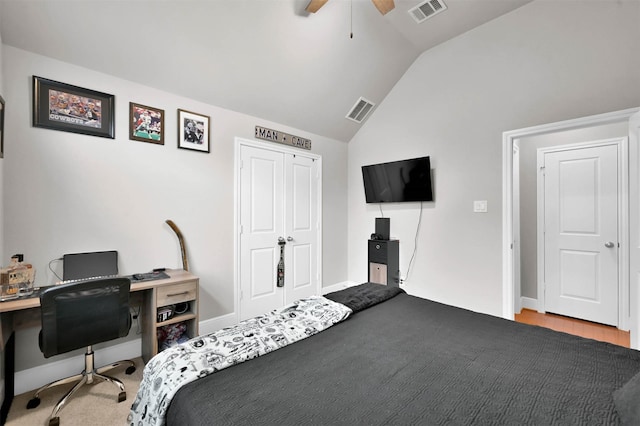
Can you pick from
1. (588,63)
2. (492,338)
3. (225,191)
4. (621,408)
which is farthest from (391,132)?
(621,408)

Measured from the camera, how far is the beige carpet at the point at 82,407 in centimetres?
173

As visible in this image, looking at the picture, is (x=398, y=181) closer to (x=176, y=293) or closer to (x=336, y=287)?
(x=336, y=287)

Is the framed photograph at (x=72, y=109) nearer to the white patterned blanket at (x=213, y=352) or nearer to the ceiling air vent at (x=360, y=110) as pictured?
the white patterned blanket at (x=213, y=352)

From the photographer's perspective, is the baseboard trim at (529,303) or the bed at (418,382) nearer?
the bed at (418,382)

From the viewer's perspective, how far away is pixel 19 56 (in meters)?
2.00

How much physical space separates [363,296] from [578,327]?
9.89 ft

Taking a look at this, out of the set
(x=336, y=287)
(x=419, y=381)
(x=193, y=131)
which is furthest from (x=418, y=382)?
(x=336, y=287)

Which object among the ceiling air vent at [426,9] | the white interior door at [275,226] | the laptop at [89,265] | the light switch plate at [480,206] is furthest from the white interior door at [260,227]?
the light switch plate at [480,206]

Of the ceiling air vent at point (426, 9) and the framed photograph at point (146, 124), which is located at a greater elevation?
the ceiling air vent at point (426, 9)

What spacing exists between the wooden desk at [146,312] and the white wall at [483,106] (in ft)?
8.75

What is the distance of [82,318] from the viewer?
1.78 meters

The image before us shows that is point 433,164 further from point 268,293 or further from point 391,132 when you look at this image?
point 268,293

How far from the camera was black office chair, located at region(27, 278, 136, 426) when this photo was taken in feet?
5.49

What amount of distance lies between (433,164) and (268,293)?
269cm
